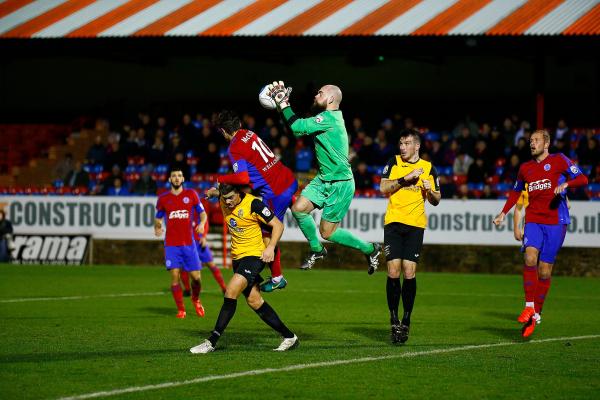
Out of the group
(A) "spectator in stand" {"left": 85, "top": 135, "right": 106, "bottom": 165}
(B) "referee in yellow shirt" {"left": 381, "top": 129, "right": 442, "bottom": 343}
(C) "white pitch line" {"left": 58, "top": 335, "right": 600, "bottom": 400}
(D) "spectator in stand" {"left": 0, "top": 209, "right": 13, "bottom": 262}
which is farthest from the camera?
(A) "spectator in stand" {"left": 85, "top": 135, "right": 106, "bottom": 165}

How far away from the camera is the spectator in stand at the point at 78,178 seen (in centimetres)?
2880

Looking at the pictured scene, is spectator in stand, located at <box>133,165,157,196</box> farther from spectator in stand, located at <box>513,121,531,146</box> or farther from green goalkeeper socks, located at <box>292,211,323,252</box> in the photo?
green goalkeeper socks, located at <box>292,211,323,252</box>

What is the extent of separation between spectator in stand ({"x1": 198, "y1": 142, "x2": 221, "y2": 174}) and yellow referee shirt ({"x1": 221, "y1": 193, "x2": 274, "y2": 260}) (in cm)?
1767

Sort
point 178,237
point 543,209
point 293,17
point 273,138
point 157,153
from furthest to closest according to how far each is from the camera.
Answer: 1. point 157,153
2. point 273,138
3. point 293,17
4. point 178,237
5. point 543,209

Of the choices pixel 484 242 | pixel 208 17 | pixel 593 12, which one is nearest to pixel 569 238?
pixel 484 242

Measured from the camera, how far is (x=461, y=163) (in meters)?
27.0

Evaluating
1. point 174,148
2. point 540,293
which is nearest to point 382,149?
point 174,148

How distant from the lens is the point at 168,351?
36.0 ft

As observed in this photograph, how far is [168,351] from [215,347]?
0.46 metres

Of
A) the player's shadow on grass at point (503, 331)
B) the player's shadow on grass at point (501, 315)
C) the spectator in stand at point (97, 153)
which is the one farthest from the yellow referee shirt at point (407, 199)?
the spectator in stand at point (97, 153)

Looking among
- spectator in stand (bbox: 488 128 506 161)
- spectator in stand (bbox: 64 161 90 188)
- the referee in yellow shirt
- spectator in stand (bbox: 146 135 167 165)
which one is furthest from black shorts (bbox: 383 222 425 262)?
spectator in stand (bbox: 64 161 90 188)

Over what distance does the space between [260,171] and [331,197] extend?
2.66ft

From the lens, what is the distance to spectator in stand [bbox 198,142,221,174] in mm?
28297

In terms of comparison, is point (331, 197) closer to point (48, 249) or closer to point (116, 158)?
point (48, 249)
